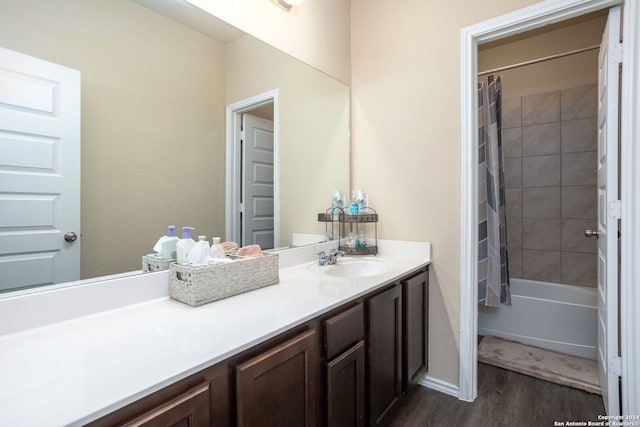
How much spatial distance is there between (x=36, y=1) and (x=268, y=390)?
50.7 inches

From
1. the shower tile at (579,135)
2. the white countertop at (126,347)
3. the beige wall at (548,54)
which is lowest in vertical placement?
the white countertop at (126,347)

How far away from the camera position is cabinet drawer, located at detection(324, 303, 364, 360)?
1.09 metres

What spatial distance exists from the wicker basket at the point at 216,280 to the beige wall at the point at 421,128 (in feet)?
3.39

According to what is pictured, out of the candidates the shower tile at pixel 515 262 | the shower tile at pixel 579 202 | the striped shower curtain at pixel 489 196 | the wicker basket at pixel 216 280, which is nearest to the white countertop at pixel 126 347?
the wicker basket at pixel 216 280

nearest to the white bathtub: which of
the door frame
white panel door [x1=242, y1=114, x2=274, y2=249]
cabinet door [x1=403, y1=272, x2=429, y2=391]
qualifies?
the door frame

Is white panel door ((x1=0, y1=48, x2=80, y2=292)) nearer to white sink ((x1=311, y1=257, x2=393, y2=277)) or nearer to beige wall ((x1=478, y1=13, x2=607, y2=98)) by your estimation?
white sink ((x1=311, y1=257, x2=393, y2=277))

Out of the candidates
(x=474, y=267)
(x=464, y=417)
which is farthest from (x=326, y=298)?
(x=464, y=417)

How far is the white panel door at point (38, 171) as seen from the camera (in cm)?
88

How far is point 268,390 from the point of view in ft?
2.88

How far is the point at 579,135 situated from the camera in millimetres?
2652

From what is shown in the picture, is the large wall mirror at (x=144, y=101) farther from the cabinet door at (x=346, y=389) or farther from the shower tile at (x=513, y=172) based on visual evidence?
the shower tile at (x=513, y=172)

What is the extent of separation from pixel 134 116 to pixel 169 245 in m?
0.48

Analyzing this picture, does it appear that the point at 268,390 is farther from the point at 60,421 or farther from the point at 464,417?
the point at 464,417

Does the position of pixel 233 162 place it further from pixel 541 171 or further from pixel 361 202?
pixel 541 171
